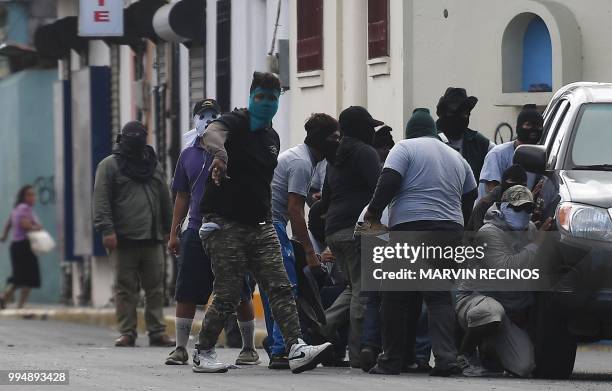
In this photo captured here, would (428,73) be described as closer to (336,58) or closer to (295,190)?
(336,58)

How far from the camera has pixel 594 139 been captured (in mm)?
13281

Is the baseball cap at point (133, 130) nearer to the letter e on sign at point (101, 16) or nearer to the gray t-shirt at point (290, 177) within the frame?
the gray t-shirt at point (290, 177)

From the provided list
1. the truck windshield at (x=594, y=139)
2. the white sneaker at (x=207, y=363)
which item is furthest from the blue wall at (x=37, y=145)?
the truck windshield at (x=594, y=139)

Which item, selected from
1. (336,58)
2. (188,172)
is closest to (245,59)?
(336,58)

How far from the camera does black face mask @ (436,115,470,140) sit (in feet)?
47.7

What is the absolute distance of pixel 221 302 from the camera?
12.9 m

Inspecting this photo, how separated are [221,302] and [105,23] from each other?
14.9 m

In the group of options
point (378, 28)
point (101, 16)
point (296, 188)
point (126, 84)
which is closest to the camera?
point (296, 188)

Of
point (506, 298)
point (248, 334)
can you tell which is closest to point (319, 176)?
point (248, 334)

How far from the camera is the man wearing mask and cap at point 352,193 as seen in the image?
44.7ft

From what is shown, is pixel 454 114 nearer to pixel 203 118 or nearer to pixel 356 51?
pixel 203 118

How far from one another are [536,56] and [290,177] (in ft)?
20.4

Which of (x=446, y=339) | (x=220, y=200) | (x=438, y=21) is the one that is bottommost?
(x=446, y=339)

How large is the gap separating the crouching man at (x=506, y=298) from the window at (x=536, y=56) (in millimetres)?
6257
